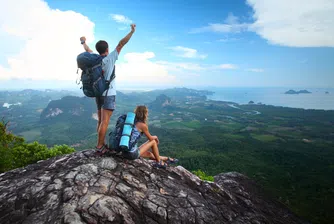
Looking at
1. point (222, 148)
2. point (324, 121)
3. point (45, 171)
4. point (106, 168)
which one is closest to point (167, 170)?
point (106, 168)

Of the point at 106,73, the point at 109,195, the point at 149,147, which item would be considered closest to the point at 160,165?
the point at 149,147

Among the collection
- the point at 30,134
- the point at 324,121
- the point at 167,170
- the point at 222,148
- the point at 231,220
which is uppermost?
the point at 167,170

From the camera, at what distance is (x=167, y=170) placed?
9086 mm

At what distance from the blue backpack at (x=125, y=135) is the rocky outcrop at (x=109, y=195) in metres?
0.91

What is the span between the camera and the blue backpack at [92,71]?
6520mm

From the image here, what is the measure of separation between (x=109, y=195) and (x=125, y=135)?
2090mm

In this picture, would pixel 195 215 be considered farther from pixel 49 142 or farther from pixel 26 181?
pixel 49 142

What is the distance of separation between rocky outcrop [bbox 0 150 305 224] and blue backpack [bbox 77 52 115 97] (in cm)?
299

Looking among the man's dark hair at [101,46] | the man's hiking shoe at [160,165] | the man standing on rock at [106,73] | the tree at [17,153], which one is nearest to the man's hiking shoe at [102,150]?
the man standing on rock at [106,73]

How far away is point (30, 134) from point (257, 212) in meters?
193

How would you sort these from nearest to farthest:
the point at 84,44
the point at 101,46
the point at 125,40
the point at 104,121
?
the point at 125,40, the point at 101,46, the point at 104,121, the point at 84,44

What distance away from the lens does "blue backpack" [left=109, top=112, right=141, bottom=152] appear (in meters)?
7.03

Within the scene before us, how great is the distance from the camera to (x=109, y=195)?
6.23 metres

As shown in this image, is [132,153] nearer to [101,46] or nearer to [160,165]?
[160,165]
